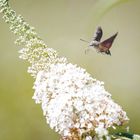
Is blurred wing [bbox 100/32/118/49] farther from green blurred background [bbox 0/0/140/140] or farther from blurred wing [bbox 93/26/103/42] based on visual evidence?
green blurred background [bbox 0/0/140/140]

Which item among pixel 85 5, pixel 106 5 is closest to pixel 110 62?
pixel 85 5

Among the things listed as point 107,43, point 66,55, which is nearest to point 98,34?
point 107,43

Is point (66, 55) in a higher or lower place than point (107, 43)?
higher

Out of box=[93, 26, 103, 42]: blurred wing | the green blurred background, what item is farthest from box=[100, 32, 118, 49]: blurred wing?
the green blurred background

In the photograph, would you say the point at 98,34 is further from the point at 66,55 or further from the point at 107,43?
the point at 66,55

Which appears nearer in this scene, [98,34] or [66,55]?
[98,34]

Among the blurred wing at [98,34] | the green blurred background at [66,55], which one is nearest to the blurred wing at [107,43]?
the blurred wing at [98,34]

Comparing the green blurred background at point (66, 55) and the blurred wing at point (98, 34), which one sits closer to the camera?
the blurred wing at point (98, 34)

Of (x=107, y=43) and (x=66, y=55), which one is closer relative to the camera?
(x=107, y=43)

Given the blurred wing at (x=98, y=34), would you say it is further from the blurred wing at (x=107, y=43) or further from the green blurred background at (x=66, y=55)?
the green blurred background at (x=66, y=55)
